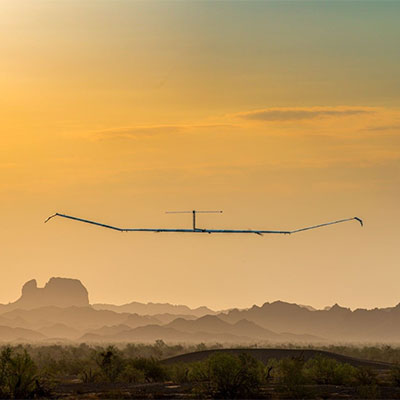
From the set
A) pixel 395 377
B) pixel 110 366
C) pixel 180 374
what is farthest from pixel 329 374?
pixel 110 366

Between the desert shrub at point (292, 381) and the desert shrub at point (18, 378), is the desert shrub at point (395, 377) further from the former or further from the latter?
the desert shrub at point (18, 378)

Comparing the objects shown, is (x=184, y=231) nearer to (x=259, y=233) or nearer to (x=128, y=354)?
(x=259, y=233)

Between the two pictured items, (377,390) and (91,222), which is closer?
(91,222)

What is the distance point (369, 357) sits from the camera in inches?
6117

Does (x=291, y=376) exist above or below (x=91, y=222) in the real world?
below

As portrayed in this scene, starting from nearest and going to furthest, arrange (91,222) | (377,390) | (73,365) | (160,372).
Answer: (91,222)
(377,390)
(160,372)
(73,365)

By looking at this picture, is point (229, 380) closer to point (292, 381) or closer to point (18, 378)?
point (292, 381)

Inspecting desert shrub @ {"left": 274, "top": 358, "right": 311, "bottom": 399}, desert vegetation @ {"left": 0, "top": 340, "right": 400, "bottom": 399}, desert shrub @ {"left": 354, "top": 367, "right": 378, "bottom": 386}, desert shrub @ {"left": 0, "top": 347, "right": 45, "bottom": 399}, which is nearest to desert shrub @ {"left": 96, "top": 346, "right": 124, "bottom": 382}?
desert vegetation @ {"left": 0, "top": 340, "right": 400, "bottom": 399}

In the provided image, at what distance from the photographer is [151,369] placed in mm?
91312

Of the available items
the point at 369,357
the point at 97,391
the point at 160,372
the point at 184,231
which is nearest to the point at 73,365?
the point at 160,372

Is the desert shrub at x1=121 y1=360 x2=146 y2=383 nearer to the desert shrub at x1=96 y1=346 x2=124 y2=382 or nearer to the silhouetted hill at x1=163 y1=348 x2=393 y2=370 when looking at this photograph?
the desert shrub at x1=96 y1=346 x2=124 y2=382

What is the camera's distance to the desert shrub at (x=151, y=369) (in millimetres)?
90006

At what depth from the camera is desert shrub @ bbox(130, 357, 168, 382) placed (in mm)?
90006

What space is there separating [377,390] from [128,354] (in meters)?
101
